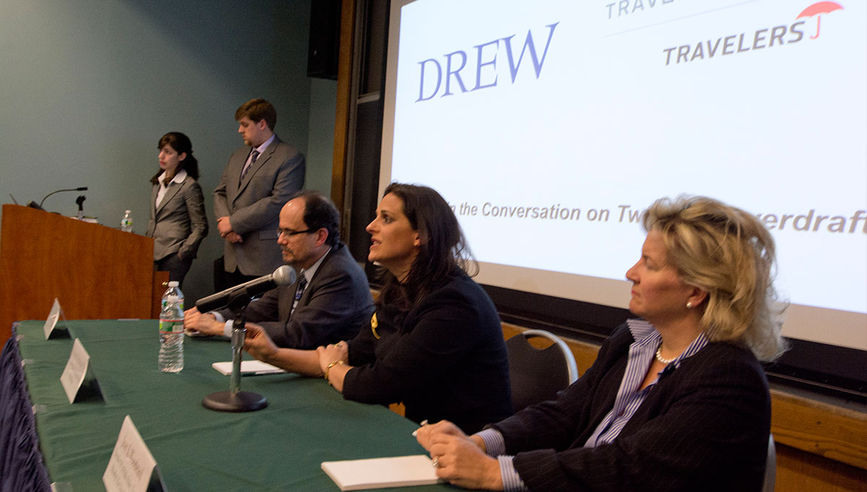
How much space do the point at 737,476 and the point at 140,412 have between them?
1.20 m

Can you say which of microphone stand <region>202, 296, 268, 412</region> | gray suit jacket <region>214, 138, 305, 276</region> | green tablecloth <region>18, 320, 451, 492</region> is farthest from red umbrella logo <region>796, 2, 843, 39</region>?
gray suit jacket <region>214, 138, 305, 276</region>

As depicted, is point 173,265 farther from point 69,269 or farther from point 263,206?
point 263,206

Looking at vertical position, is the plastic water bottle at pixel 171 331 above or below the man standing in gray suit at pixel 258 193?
below

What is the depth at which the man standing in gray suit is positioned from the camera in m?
4.20

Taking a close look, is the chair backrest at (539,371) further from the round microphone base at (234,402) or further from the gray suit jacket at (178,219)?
the gray suit jacket at (178,219)

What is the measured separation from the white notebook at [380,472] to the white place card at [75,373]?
66 centimetres

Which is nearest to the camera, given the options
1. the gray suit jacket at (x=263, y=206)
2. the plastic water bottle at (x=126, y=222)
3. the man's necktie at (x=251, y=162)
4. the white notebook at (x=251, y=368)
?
the white notebook at (x=251, y=368)

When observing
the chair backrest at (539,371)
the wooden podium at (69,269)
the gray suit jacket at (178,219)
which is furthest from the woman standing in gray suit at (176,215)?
the chair backrest at (539,371)

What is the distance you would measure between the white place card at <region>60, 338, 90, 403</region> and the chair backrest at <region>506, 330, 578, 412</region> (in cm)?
120

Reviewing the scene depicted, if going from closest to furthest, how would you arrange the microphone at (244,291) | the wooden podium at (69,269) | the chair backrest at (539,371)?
the microphone at (244,291), the chair backrest at (539,371), the wooden podium at (69,269)

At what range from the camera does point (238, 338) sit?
1.52 m

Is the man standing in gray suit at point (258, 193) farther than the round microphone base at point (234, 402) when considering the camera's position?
Yes

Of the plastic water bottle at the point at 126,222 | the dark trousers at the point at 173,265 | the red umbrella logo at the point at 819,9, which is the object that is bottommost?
the dark trousers at the point at 173,265

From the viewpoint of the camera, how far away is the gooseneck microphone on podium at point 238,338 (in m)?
1.45
